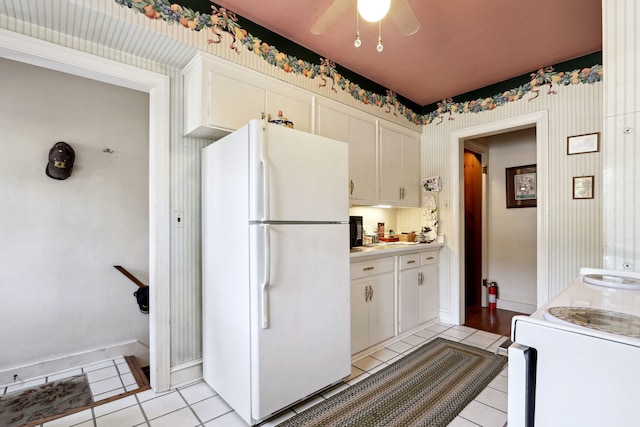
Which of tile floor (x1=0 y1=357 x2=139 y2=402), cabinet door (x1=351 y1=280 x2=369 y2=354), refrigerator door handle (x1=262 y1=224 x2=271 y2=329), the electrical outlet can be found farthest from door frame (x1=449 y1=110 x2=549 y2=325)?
tile floor (x1=0 y1=357 x2=139 y2=402)

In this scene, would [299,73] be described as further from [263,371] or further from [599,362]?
[599,362]

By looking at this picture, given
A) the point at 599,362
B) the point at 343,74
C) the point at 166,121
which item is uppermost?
the point at 343,74

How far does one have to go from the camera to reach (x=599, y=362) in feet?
2.30

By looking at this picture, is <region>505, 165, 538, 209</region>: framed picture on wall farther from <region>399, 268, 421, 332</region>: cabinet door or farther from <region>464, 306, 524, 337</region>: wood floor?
<region>399, 268, 421, 332</region>: cabinet door

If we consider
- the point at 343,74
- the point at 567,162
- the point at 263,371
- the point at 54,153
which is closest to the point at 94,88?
the point at 54,153

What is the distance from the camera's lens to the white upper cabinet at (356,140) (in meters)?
2.83

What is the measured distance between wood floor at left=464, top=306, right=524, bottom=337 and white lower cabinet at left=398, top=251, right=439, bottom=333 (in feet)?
1.59

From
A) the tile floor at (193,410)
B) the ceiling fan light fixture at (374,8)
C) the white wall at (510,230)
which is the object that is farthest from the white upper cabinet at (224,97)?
the white wall at (510,230)

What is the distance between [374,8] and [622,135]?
52.8 inches

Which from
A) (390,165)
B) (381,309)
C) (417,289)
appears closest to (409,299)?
(417,289)

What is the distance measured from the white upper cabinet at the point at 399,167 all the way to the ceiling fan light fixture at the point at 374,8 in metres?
1.81

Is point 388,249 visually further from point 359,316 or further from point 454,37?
point 454,37

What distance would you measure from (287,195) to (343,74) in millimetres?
1726

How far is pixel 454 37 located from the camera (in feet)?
8.02
